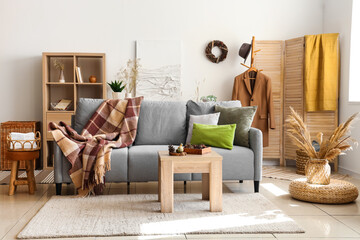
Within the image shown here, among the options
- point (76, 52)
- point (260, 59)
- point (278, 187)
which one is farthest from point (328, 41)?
point (76, 52)

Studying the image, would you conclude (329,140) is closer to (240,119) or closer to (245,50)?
(240,119)

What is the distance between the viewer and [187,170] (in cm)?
295

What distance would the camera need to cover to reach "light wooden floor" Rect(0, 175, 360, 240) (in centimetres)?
250

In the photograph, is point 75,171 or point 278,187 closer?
point 75,171

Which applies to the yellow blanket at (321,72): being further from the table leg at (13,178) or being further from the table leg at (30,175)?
the table leg at (13,178)

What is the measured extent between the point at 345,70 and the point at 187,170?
10.2 feet

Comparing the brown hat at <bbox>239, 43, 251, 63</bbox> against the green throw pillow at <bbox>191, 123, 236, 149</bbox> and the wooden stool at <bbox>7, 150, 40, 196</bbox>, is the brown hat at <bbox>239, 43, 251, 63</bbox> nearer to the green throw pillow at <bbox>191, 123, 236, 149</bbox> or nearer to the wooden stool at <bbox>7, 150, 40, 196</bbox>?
the green throw pillow at <bbox>191, 123, 236, 149</bbox>

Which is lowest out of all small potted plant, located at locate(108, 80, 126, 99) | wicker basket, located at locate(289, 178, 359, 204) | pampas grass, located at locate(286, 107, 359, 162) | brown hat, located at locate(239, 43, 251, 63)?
wicker basket, located at locate(289, 178, 359, 204)

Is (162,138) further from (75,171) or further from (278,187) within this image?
(278,187)

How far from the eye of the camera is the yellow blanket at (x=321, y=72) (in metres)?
5.04

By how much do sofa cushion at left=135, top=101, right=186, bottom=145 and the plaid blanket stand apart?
0.15 metres

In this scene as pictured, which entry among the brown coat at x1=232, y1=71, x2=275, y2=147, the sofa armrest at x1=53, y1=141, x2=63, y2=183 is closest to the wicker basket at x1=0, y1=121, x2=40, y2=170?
the sofa armrest at x1=53, y1=141, x2=63, y2=183

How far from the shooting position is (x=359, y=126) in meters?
4.59

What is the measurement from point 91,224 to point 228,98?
3.44 metres
